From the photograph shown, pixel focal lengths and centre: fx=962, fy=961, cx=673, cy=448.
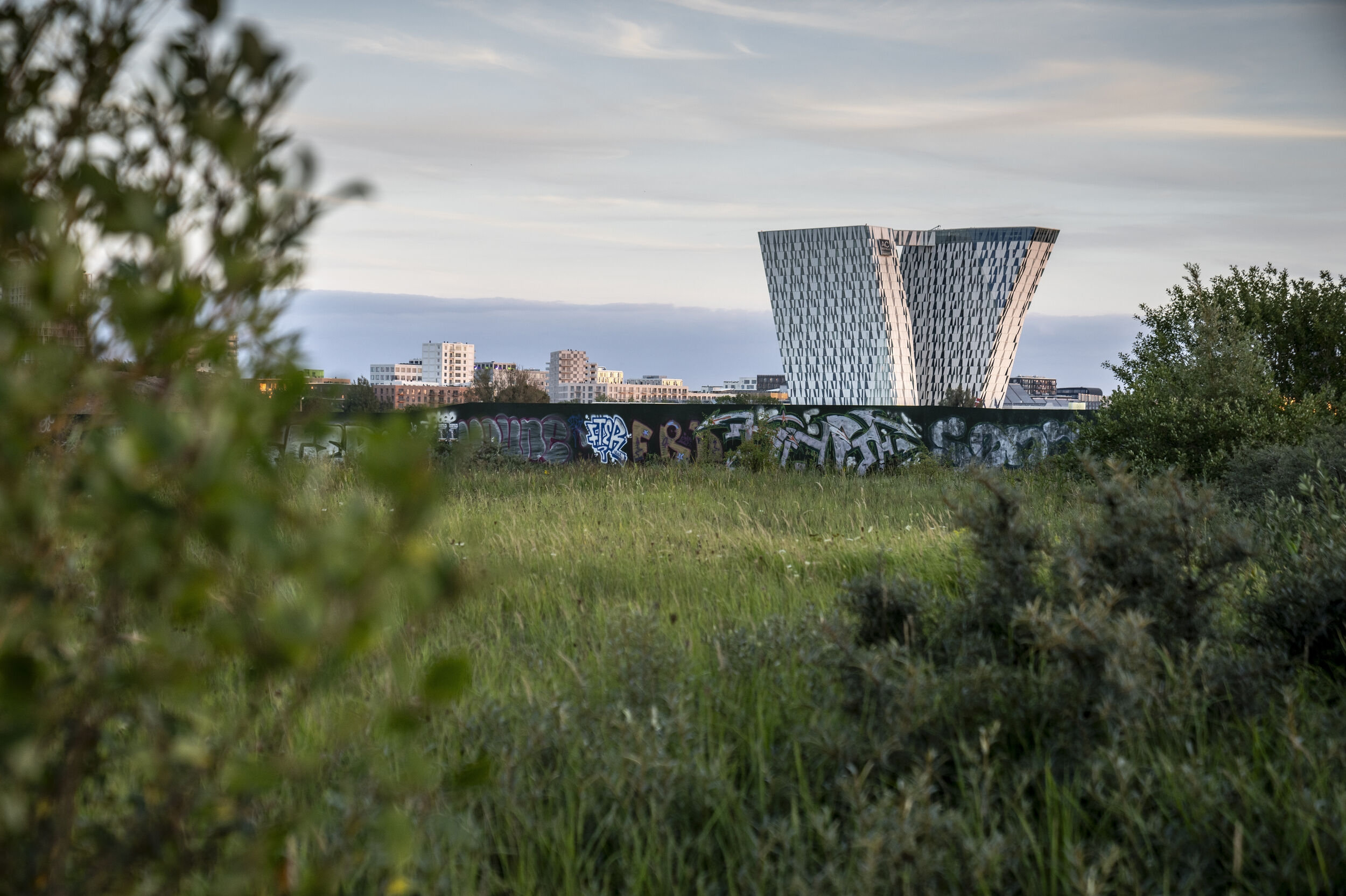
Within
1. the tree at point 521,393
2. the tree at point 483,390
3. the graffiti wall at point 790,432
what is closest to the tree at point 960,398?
the tree at point 521,393

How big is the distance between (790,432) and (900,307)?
71.3 metres

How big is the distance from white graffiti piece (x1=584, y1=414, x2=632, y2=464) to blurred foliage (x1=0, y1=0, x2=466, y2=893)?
24610 millimetres

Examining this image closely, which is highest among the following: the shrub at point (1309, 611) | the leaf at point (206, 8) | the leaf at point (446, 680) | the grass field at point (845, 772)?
the leaf at point (206, 8)

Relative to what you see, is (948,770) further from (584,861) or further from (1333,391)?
(1333,391)

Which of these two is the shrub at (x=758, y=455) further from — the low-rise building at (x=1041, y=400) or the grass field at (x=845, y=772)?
the low-rise building at (x=1041, y=400)

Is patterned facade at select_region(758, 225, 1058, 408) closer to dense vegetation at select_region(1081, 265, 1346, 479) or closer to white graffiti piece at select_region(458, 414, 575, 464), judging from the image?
white graffiti piece at select_region(458, 414, 575, 464)

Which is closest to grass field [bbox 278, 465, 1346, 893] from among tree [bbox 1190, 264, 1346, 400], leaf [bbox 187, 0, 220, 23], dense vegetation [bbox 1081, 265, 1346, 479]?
leaf [bbox 187, 0, 220, 23]

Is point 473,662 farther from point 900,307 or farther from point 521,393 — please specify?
point 900,307

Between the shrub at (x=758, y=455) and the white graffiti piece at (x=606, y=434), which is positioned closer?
the shrub at (x=758, y=455)

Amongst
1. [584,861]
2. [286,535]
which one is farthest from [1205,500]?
[286,535]

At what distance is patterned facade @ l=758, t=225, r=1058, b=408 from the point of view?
90.6m

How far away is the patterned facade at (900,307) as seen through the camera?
90.6 meters

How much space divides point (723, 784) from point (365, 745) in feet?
3.45

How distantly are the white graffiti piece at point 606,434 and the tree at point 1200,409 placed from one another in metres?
15.1
